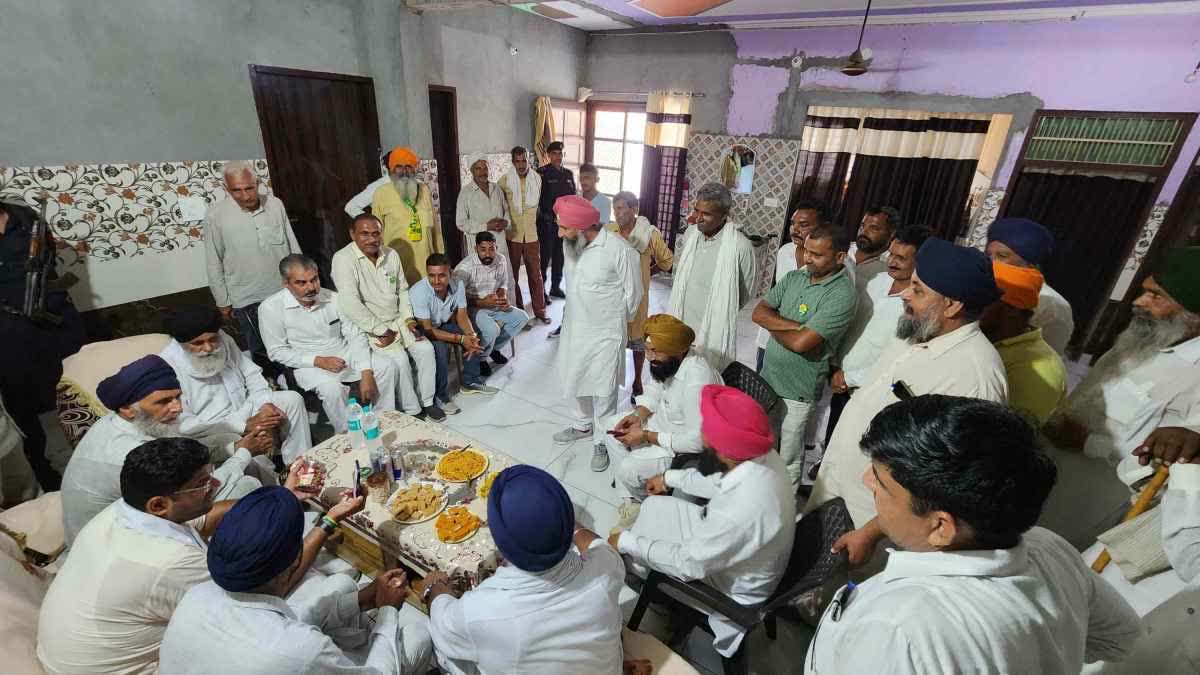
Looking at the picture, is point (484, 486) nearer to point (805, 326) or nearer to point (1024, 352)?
point (805, 326)

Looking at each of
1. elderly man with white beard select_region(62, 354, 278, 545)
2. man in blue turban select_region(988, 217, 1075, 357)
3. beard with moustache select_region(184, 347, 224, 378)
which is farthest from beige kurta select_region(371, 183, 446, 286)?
man in blue turban select_region(988, 217, 1075, 357)

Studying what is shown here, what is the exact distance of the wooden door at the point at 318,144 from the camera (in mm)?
4293

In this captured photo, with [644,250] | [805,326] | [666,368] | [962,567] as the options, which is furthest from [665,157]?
[962,567]

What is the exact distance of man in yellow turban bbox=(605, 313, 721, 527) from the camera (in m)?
2.47

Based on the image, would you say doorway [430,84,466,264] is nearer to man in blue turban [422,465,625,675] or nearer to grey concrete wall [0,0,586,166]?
grey concrete wall [0,0,586,166]

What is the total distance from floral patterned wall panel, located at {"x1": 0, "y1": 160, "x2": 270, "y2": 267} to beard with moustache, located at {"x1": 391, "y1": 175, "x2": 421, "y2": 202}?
1373mm

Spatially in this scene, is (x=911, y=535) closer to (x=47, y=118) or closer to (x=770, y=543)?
(x=770, y=543)

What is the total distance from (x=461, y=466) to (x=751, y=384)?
64.3 inches

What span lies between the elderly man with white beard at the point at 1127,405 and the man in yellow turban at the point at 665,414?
1635mm

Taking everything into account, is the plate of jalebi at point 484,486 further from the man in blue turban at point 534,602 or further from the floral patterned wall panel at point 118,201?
the floral patterned wall panel at point 118,201

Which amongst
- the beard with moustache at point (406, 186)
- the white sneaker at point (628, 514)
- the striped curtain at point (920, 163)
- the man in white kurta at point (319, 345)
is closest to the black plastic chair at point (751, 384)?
the white sneaker at point (628, 514)

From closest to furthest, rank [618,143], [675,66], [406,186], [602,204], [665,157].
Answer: [406,186] < [602,204] < [675,66] < [665,157] < [618,143]

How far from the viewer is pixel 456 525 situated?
2107 mm

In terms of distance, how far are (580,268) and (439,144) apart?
399 centimetres
